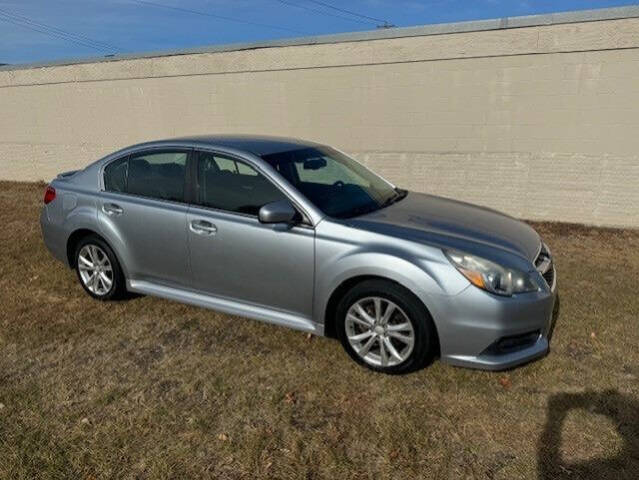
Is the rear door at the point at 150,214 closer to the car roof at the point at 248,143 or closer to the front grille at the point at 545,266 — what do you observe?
the car roof at the point at 248,143

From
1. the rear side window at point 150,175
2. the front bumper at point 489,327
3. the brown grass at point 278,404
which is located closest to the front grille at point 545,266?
the front bumper at point 489,327

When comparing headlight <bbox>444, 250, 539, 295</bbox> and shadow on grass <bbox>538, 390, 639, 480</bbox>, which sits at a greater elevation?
headlight <bbox>444, 250, 539, 295</bbox>

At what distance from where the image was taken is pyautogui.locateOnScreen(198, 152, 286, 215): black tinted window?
3846mm

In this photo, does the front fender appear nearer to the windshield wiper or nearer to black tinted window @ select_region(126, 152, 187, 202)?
the windshield wiper

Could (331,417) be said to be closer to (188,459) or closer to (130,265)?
(188,459)

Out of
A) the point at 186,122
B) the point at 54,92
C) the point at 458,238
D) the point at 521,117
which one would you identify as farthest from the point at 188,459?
the point at 54,92

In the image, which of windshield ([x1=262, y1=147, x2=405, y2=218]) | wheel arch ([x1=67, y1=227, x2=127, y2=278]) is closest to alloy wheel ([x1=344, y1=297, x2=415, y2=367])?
windshield ([x1=262, y1=147, x2=405, y2=218])

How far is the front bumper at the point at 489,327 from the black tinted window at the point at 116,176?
2.92 metres

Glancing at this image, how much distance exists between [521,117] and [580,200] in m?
1.46

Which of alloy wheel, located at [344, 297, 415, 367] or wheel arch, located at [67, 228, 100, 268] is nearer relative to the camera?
alloy wheel, located at [344, 297, 415, 367]

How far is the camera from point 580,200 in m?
7.64

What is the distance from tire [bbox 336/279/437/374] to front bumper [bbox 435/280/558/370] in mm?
120

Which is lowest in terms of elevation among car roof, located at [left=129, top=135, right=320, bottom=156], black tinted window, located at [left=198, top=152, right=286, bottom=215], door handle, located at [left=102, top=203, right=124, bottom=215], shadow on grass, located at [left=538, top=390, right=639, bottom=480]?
shadow on grass, located at [left=538, top=390, right=639, bottom=480]

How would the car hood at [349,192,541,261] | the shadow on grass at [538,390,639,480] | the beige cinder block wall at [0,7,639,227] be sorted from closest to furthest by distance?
the shadow on grass at [538,390,639,480], the car hood at [349,192,541,261], the beige cinder block wall at [0,7,639,227]
